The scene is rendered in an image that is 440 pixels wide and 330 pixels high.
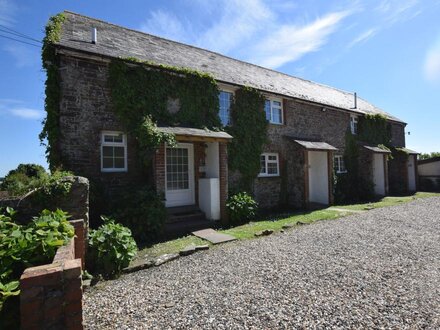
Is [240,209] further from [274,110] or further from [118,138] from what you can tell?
[274,110]

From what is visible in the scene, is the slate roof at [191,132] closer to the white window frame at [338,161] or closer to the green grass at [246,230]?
the green grass at [246,230]

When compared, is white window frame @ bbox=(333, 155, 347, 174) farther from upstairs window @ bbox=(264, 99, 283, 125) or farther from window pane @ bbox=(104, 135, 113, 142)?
window pane @ bbox=(104, 135, 113, 142)

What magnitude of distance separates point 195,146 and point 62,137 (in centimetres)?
466

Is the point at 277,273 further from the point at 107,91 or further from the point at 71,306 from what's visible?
the point at 107,91

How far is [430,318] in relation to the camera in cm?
328

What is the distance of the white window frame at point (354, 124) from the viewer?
17938mm

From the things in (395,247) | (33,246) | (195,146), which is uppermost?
(195,146)

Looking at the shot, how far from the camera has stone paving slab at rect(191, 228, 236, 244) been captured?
24.0 feet

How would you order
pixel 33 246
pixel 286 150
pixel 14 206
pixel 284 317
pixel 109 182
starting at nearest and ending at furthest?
pixel 33 246 → pixel 284 317 → pixel 14 206 → pixel 109 182 → pixel 286 150

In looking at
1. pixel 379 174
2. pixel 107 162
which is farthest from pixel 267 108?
pixel 379 174

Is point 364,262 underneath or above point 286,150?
underneath

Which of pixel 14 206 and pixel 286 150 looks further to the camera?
pixel 286 150

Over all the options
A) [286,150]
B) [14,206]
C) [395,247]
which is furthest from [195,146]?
[395,247]

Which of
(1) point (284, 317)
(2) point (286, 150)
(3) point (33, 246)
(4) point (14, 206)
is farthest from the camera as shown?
Answer: (2) point (286, 150)
